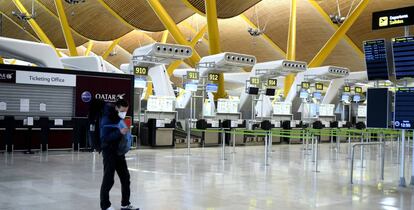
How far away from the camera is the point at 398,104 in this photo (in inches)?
399

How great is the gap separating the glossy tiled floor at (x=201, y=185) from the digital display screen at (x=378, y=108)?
1.28 metres

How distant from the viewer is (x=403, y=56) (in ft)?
32.4

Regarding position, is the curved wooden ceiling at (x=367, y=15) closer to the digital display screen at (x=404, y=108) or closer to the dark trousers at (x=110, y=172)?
the digital display screen at (x=404, y=108)

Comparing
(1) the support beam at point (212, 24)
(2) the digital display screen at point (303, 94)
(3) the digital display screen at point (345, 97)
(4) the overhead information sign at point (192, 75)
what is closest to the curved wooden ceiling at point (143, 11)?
(1) the support beam at point (212, 24)

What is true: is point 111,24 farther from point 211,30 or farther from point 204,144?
point 204,144

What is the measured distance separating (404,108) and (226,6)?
22.1 metres

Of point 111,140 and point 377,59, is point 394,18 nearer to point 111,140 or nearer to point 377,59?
point 377,59

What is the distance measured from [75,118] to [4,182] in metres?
7.28

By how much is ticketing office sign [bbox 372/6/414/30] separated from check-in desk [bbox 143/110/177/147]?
10351 millimetres

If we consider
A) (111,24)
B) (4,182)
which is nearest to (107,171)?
(4,182)

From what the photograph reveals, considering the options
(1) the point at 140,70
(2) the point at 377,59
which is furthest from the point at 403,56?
(1) the point at 140,70

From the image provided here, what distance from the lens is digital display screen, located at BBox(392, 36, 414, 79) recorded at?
9766 mm

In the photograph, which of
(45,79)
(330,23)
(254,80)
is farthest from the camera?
(330,23)

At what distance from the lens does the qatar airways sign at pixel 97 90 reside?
53.7ft
